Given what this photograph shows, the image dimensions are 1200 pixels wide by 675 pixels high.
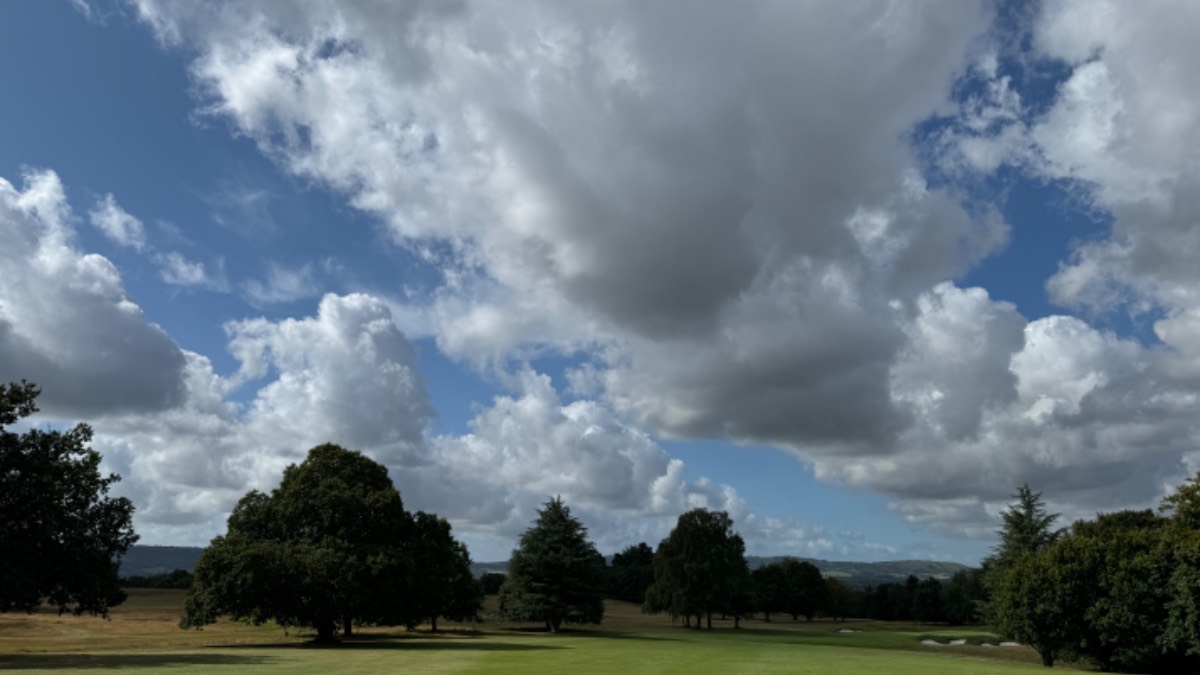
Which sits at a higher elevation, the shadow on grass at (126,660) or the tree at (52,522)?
the tree at (52,522)

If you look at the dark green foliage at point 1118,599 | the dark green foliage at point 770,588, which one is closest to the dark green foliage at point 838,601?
the dark green foliage at point 770,588

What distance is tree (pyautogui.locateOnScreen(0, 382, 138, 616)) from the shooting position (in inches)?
1705

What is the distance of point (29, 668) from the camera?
33031mm

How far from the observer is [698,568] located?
103188mm

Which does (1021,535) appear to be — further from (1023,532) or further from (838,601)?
(838,601)

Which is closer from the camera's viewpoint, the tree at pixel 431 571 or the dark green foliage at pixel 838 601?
the tree at pixel 431 571

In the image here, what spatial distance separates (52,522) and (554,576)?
47431 mm

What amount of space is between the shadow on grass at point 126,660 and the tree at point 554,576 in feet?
138

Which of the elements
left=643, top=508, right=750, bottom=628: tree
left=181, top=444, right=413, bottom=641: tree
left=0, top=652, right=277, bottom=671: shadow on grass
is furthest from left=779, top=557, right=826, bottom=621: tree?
left=0, top=652, right=277, bottom=671: shadow on grass

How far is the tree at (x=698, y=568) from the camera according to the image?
10325 cm

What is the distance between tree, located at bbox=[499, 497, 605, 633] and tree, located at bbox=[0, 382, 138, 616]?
42115 millimetres

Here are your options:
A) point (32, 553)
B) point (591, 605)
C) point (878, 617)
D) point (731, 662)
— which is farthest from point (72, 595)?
point (878, 617)

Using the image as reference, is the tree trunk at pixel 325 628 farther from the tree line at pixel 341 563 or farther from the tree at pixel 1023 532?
the tree at pixel 1023 532

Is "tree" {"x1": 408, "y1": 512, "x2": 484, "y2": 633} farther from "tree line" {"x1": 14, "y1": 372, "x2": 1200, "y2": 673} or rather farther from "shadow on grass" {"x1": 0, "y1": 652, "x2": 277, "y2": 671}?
"shadow on grass" {"x1": 0, "y1": 652, "x2": 277, "y2": 671}
